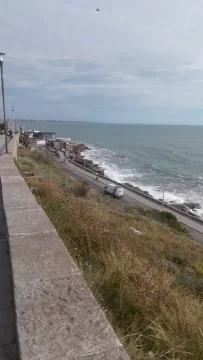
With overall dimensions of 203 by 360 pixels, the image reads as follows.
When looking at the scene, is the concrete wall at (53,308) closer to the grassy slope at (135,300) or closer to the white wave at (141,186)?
the grassy slope at (135,300)

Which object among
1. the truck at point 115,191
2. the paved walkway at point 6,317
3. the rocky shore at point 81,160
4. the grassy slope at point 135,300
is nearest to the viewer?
the paved walkway at point 6,317

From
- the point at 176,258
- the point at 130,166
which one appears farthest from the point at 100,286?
the point at 130,166

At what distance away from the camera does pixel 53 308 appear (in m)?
2.32

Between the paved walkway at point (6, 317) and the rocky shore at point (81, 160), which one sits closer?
the paved walkway at point (6, 317)

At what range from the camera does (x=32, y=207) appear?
4918 millimetres

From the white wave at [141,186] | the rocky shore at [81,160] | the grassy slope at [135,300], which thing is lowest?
the white wave at [141,186]

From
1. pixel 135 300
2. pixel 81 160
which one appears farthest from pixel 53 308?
pixel 81 160

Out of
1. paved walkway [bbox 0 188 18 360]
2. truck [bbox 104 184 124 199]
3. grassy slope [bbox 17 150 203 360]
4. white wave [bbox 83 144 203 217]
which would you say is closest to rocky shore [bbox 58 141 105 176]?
white wave [bbox 83 144 203 217]

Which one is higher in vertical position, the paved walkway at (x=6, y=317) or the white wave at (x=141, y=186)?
the paved walkway at (x=6, y=317)

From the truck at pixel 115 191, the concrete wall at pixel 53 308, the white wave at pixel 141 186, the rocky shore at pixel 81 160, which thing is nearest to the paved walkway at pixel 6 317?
the concrete wall at pixel 53 308

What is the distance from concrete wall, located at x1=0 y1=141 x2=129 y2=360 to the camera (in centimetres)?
191

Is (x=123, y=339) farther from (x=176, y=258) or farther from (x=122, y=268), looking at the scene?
(x=176, y=258)

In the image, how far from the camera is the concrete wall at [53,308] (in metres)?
1.91

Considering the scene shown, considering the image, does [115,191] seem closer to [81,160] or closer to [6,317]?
[81,160]
